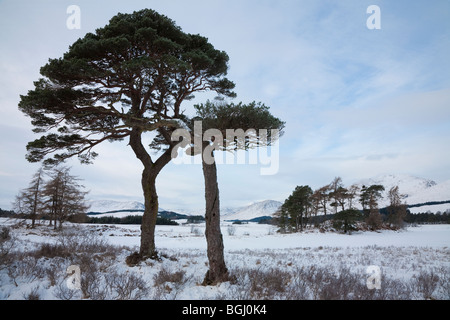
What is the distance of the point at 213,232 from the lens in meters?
6.69

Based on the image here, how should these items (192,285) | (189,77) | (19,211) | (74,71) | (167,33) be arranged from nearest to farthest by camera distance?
1. (192,285)
2. (74,71)
3. (167,33)
4. (189,77)
5. (19,211)

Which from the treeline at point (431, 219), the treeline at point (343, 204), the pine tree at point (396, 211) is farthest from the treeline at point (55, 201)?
the treeline at point (431, 219)

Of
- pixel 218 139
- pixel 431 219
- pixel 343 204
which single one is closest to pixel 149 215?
pixel 218 139

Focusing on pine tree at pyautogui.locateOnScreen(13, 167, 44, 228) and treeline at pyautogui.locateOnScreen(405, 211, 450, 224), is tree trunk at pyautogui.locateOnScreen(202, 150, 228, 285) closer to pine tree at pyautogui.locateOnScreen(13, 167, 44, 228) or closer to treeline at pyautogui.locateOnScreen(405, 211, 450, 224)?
pine tree at pyautogui.locateOnScreen(13, 167, 44, 228)

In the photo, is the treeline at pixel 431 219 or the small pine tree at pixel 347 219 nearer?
the small pine tree at pixel 347 219

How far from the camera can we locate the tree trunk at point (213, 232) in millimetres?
6273

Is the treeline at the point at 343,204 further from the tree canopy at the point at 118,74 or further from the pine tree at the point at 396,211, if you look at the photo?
the tree canopy at the point at 118,74

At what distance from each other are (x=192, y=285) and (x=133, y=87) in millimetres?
7303

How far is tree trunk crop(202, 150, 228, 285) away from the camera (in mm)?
6273

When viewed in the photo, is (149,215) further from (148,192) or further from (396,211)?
(396,211)

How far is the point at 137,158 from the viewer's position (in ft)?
32.2

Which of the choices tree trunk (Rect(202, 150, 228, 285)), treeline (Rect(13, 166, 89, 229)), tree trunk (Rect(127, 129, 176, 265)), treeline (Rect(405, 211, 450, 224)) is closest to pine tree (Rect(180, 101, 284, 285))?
tree trunk (Rect(202, 150, 228, 285))
